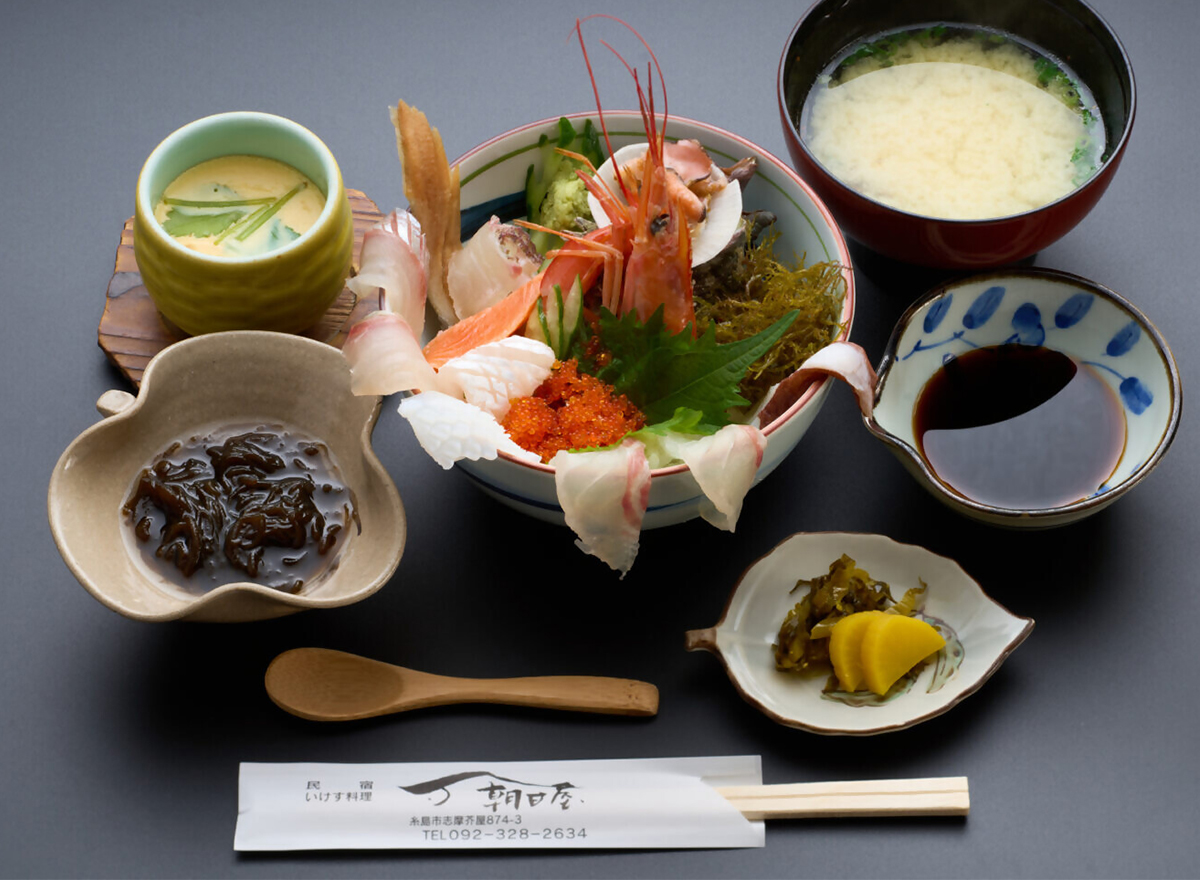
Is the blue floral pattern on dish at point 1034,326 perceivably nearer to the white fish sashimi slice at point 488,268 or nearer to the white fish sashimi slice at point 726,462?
the white fish sashimi slice at point 726,462

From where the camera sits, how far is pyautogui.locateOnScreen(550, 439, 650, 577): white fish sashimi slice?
4.80ft

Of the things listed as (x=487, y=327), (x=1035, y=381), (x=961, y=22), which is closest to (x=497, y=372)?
(x=487, y=327)

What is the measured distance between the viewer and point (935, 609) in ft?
5.53

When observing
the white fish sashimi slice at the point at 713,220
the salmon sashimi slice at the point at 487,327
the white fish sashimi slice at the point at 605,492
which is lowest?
the white fish sashimi slice at the point at 605,492

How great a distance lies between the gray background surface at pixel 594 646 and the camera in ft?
5.22

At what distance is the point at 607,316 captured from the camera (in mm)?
1650

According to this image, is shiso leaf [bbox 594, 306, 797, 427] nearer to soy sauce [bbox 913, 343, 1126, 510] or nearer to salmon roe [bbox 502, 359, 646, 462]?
salmon roe [bbox 502, 359, 646, 462]

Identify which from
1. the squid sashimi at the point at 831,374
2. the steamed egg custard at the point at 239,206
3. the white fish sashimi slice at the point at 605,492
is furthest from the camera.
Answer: the steamed egg custard at the point at 239,206

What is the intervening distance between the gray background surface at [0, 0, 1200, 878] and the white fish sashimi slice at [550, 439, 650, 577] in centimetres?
28

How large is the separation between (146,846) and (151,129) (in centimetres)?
121

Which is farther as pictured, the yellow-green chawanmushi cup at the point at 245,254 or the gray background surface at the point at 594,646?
the yellow-green chawanmushi cup at the point at 245,254

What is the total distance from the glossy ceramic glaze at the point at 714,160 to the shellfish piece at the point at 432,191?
6cm

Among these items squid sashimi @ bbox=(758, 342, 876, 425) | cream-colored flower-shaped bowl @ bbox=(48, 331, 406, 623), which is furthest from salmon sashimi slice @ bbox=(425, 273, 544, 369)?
squid sashimi @ bbox=(758, 342, 876, 425)

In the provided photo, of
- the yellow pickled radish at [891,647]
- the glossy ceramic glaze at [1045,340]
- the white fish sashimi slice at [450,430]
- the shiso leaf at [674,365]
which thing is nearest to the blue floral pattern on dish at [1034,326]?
the glossy ceramic glaze at [1045,340]
